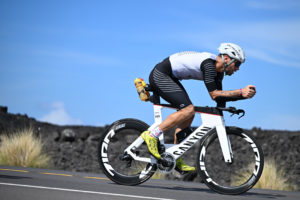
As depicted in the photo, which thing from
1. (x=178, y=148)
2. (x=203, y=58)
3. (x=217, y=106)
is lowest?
(x=178, y=148)

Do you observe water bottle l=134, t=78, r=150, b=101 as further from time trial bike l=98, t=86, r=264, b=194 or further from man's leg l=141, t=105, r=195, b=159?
man's leg l=141, t=105, r=195, b=159

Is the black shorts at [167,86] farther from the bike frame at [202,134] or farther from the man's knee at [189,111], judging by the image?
the bike frame at [202,134]

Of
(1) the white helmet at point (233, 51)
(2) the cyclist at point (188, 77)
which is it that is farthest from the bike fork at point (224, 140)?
(1) the white helmet at point (233, 51)

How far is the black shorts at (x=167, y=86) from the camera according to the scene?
7785 millimetres

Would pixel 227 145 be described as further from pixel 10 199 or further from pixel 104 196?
pixel 10 199

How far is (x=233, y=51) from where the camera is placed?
7699 mm

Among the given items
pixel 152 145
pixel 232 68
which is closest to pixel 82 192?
pixel 152 145

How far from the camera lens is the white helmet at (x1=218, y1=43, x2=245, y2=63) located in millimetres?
7688

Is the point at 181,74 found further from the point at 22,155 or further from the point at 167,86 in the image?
the point at 22,155


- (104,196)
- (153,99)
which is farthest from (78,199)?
(153,99)

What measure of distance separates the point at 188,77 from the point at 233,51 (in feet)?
2.73

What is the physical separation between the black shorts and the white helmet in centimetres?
87

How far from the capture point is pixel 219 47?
7.84 metres

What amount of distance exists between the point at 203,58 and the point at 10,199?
3.50 meters
